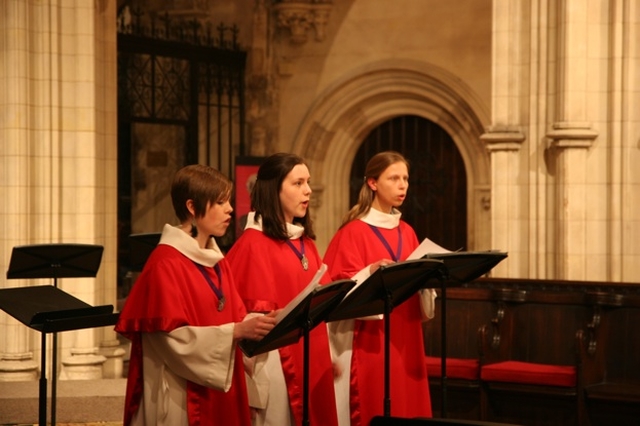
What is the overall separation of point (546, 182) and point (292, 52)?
220 inches

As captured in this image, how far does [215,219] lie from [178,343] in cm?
45

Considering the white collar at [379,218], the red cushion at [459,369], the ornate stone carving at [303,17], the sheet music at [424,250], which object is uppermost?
the ornate stone carving at [303,17]

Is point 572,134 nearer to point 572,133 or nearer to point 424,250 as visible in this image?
point 572,133

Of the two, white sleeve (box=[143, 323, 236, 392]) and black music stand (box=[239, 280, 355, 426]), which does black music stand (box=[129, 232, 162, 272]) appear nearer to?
black music stand (box=[239, 280, 355, 426])

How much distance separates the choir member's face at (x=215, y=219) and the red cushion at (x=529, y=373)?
3453mm

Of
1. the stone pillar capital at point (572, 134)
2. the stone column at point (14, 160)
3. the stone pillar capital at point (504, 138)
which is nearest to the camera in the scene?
the stone pillar capital at point (572, 134)

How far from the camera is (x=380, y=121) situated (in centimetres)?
1239

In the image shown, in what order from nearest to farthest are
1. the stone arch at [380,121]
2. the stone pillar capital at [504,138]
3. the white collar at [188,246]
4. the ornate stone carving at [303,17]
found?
1. the white collar at [188,246]
2. the stone pillar capital at [504,138]
3. the stone arch at [380,121]
4. the ornate stone carving at [303,17]

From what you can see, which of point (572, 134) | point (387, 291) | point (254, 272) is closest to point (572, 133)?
point (572, 134)

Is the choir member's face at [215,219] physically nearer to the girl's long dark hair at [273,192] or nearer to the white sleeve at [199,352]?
the white sleeve at [199,352]

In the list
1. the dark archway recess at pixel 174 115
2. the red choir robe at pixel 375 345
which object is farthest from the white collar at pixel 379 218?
the dark archway recess at pixel 174 115

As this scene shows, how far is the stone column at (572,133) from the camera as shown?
7.32 meters

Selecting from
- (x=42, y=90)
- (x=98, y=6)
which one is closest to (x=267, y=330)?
(x=42, y=90)

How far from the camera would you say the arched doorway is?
12.0 meters
